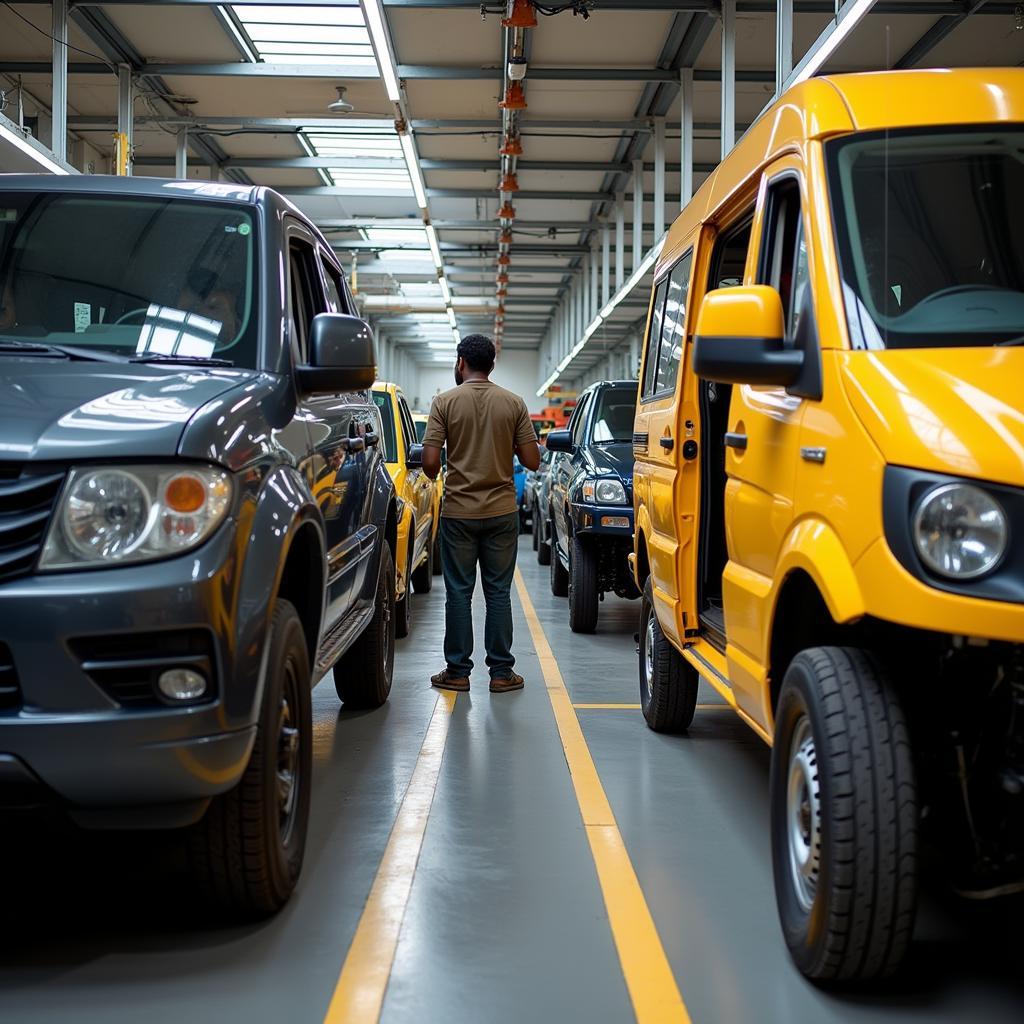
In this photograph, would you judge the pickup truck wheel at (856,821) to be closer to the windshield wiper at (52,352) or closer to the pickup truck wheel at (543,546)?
the windshield wiper at (52,352)

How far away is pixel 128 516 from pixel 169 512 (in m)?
0.09

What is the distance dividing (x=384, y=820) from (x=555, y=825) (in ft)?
2.11

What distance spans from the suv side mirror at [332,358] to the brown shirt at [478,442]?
2.91 metres

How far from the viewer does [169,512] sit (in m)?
2.86

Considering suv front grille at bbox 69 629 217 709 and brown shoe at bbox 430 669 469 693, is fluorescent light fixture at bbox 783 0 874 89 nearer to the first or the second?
brown shoe at bbox 430 669 469 693

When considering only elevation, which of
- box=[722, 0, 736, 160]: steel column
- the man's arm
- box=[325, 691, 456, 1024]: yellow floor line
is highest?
box=[722, 0, 736, 160]: steel column

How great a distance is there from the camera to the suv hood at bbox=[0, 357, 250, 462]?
2828 mm

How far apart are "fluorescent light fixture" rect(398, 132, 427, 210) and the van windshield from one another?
42.5 ft

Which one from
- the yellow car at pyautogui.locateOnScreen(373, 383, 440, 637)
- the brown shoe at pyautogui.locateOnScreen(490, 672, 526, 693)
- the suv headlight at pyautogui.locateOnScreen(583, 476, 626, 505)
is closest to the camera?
the brown shoe at pyautogui.locateOnScreen(490, 672, 526, 693)

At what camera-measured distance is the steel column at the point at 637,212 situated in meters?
17.3

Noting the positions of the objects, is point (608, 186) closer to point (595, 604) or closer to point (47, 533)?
point (595, 604)

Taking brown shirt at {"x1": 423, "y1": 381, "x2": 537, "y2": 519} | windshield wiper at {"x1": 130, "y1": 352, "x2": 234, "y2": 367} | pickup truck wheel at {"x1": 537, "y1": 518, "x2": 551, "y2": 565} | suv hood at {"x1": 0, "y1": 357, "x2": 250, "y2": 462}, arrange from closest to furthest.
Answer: suv hood at {"x1": 0, "y1": 357, "x2": 250, "y2": 462}, windshield wiper at {"x1": 130, "y1": 352, "x2": 234, "y2": 367}, brown shirt at {"x1": 423, "y1": 381, "x2": 537, "y2": 519}, pickup truck wheel at {"x1": 537, "y1": 518, "x2": 551, "y2": 565}

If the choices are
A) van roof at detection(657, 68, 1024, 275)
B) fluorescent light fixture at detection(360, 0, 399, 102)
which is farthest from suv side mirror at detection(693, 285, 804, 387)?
fluorescent light fixture at detection(360, 0, 399, 102)

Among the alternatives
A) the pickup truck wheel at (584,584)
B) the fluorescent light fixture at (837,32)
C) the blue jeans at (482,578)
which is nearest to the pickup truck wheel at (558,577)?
the pickup truck wheel at (584,584)
